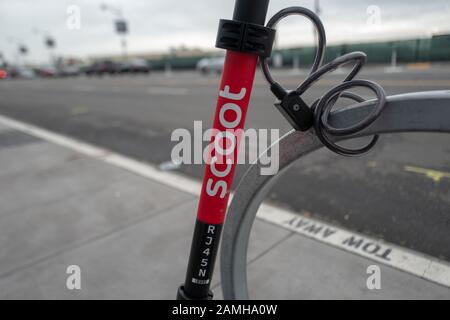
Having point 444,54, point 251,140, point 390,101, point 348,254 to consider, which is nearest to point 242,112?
point 390,101

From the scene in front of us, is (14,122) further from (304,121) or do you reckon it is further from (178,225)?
(304,121)

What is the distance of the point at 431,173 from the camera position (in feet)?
13.2

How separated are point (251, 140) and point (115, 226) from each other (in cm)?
333

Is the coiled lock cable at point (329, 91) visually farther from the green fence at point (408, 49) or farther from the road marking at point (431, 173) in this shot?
the road marking at point (431, 173)

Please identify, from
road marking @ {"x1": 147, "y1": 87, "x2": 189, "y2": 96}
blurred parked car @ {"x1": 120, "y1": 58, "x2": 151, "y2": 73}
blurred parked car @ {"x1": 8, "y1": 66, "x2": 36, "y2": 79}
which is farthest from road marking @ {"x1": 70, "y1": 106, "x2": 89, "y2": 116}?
blurred parked car @ {"x1": 8, "y1": 66, "x2": 36, "y2": 79}

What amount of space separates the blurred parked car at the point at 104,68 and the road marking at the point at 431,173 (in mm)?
33563

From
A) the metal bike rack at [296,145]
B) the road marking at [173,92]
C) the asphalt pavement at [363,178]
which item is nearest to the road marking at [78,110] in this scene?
the asphalt pavement at [363,178]

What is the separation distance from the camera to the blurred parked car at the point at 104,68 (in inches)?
1380

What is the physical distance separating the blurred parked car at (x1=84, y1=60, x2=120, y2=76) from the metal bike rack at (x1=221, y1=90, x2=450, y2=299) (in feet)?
116

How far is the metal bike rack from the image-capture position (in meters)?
1.00

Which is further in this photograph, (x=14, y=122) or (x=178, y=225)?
(x=14, y=122)

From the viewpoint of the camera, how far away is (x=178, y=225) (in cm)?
328
